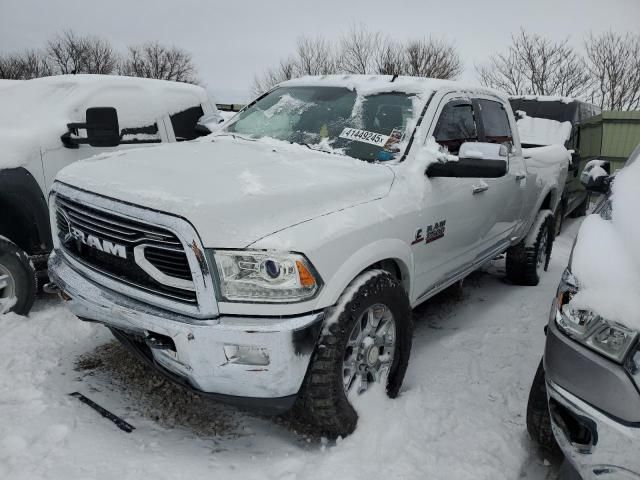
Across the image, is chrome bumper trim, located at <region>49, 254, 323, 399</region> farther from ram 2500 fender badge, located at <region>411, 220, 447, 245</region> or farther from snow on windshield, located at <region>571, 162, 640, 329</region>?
snow on windshield, located at <region>571, 162, 640, 329</region>

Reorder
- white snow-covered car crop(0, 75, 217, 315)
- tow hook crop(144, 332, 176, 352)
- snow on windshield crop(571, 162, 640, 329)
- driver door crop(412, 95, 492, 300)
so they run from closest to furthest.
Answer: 1. snow on windshield crop(571, 162, 640, 329)
2. tow hook crop(144, 332, 176, 352)
3. driver door crop(412, 95, 492, 300)
4. white snow-covered car crop(0, 75, 217, 315)

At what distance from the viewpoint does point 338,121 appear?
339cm

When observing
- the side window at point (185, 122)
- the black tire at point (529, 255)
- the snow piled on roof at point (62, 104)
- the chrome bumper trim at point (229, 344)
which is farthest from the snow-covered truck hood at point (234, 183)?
the black tire at point (529, 255)

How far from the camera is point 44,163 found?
4.06m

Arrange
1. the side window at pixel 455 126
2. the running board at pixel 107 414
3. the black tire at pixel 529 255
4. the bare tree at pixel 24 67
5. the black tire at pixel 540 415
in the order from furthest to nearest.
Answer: the bare tree at pixel 24 67 → the black tire at pixel 529 255 → the side window at pixel 455 126 → the running board at pixel 107 414 → the black tire at pixel 540 415

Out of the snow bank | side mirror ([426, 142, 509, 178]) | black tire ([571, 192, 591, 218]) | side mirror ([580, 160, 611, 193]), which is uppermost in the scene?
side mirror ([426, 142, 509, 178])

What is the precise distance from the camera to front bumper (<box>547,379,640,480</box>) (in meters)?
1.67

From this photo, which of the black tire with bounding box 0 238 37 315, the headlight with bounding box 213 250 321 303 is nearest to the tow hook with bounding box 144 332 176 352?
the headlight with bounding box 213 250 321 303

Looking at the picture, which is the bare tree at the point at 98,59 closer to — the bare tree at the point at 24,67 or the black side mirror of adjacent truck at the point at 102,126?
the bare tree at the point at 24,67

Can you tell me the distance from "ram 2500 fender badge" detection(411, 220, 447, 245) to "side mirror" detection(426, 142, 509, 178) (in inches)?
12.7

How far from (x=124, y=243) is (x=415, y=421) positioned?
69.6 inches

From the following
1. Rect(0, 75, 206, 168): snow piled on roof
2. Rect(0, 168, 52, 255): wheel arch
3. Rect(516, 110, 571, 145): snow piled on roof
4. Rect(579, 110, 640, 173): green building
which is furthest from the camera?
Rect(579, 110, 640, 173): green building

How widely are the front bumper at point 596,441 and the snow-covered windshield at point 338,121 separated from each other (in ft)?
5.66

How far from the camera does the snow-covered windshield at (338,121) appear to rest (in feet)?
10.5
